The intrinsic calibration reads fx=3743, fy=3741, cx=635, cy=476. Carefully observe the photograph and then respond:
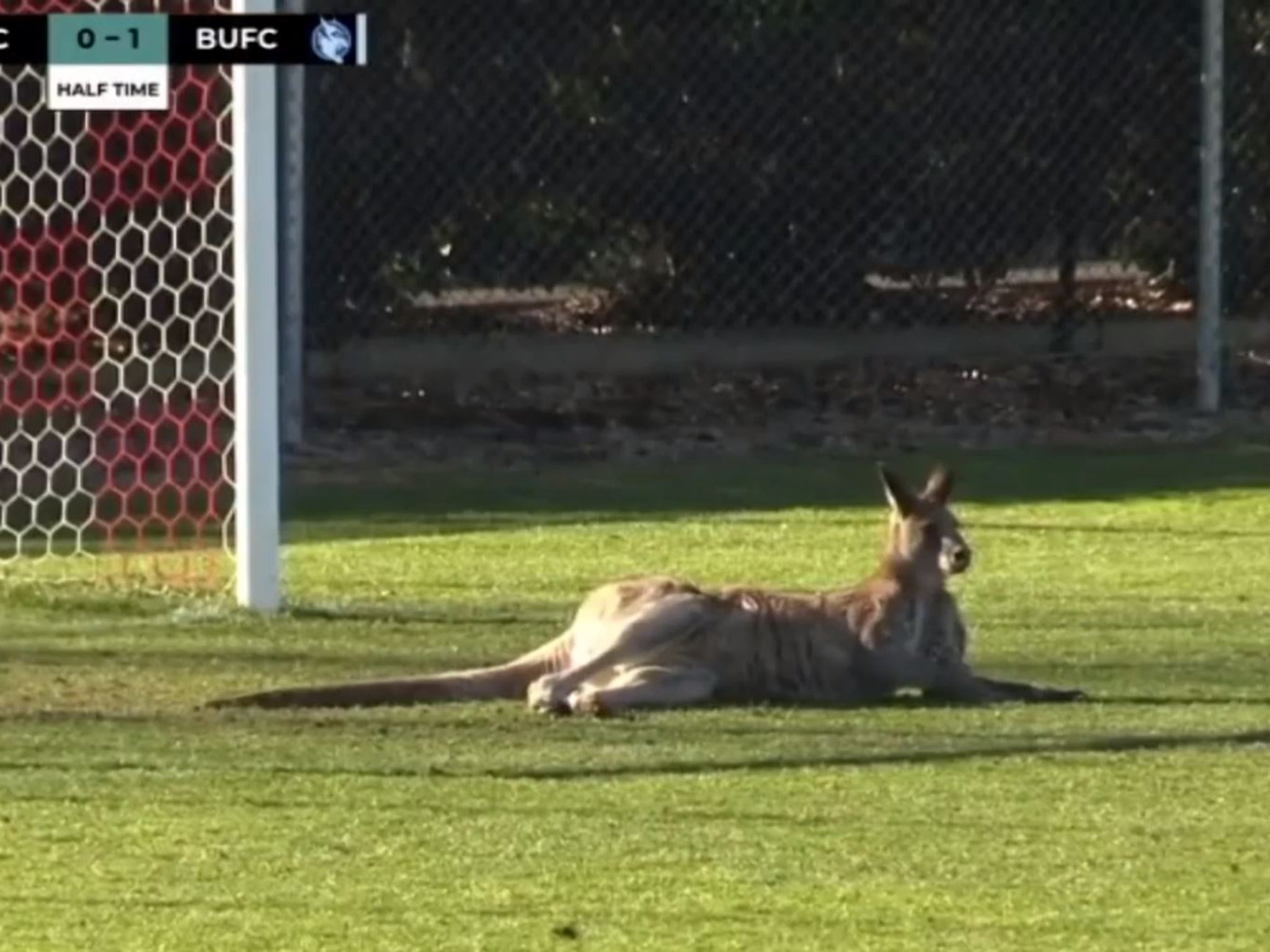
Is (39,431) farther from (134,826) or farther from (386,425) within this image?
(134,826)

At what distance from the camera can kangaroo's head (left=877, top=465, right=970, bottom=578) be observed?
29.8 feet

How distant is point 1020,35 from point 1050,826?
970 centimetres

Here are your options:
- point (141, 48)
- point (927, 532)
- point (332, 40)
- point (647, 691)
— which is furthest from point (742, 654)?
point (332, 40)

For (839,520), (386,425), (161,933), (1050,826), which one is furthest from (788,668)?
(386,425)

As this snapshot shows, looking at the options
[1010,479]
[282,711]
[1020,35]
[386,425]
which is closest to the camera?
[282,711]

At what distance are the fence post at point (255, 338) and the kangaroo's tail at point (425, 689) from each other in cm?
158

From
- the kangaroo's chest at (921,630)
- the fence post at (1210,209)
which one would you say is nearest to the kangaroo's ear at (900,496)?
the kangaroo's chest at (921,630)

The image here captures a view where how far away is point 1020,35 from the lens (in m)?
16.3

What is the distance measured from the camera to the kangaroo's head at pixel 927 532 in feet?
29.8

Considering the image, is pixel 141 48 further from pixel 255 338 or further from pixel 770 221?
pixel 770 221

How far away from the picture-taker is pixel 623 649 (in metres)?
8.67

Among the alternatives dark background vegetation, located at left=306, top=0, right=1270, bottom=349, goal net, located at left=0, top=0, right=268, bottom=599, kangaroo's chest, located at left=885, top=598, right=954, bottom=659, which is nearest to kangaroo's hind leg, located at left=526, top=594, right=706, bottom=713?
kangaroo's chest, located at left=885, top=598, right=954, bottom=659

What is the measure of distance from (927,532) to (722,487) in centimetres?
463

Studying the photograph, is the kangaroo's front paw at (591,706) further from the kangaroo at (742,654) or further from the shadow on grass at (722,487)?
the shadow on grass at (722,487)
